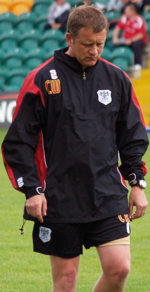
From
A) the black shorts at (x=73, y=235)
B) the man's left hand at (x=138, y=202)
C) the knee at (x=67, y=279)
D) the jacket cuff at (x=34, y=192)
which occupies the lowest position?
the knee at (x=67, y=279)

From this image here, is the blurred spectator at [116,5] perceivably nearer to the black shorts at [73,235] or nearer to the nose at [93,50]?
the nose at [93,50]

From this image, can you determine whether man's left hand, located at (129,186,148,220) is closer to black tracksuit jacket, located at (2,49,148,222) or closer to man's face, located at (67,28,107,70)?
black tracksuit jacket, located at (2,49,148,222)

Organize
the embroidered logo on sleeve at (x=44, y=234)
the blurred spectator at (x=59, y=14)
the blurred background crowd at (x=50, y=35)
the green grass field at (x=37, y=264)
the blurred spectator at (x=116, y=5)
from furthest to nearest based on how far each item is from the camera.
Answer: the blurred spectator at (x=116, y=5) → the blurred spectator at (x=59, y=14) → the blurred background crowd at (x=50, y=35) → the green grass field at (x=37, y=264) → the embroidered logo on sleeve at (x=44, y=234)

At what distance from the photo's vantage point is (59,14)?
17.5m

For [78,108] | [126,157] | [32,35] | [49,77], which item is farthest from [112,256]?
[32,35]

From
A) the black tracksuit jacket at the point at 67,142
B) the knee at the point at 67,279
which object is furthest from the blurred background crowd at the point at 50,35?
the knee at the point at 67,279

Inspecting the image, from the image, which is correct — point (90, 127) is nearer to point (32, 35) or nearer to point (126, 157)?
point (126, 157)

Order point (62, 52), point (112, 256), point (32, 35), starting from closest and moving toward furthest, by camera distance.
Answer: point (112, 256) → point (62, 52) → point (32, 35)

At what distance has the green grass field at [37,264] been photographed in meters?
4.39

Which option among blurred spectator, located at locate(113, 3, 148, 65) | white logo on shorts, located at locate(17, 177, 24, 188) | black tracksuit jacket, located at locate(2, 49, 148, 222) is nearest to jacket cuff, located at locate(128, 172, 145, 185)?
black tracksuit jacket, located at locate(2, 49, 148, 222)

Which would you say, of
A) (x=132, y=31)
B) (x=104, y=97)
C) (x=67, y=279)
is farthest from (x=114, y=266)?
(x=132, y=31)

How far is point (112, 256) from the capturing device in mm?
3018

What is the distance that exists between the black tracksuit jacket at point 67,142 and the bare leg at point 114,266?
20cm

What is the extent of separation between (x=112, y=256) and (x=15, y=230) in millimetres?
3199
